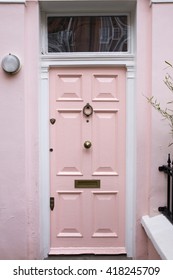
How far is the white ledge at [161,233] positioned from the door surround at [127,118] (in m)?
0.30

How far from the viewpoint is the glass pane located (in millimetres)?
3514

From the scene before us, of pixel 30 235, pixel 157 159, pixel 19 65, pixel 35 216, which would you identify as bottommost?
pixel 30 235

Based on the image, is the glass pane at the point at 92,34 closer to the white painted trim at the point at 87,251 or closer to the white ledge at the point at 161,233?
the white ledge at the point at 161,233

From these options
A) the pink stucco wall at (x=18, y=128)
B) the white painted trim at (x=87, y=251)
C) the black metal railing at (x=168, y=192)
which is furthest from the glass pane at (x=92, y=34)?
the white painted trim at (x=87, y=251)

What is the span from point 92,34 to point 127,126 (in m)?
1.14

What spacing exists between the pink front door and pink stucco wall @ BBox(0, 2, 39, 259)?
11.2 inches

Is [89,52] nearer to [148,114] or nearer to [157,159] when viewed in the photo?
[148,114]

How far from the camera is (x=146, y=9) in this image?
3262mm

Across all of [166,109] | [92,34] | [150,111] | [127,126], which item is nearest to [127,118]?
[127,126]

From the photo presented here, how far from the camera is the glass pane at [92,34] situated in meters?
3.51

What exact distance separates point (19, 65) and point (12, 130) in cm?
69

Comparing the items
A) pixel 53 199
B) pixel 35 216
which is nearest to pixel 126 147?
pixel 53 199

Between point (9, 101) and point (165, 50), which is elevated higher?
point (165, 50)

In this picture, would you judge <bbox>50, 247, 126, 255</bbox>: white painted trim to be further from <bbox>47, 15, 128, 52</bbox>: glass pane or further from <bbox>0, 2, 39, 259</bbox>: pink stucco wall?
<bbox>47, 15, 128, 52</bbox>: glass pane
